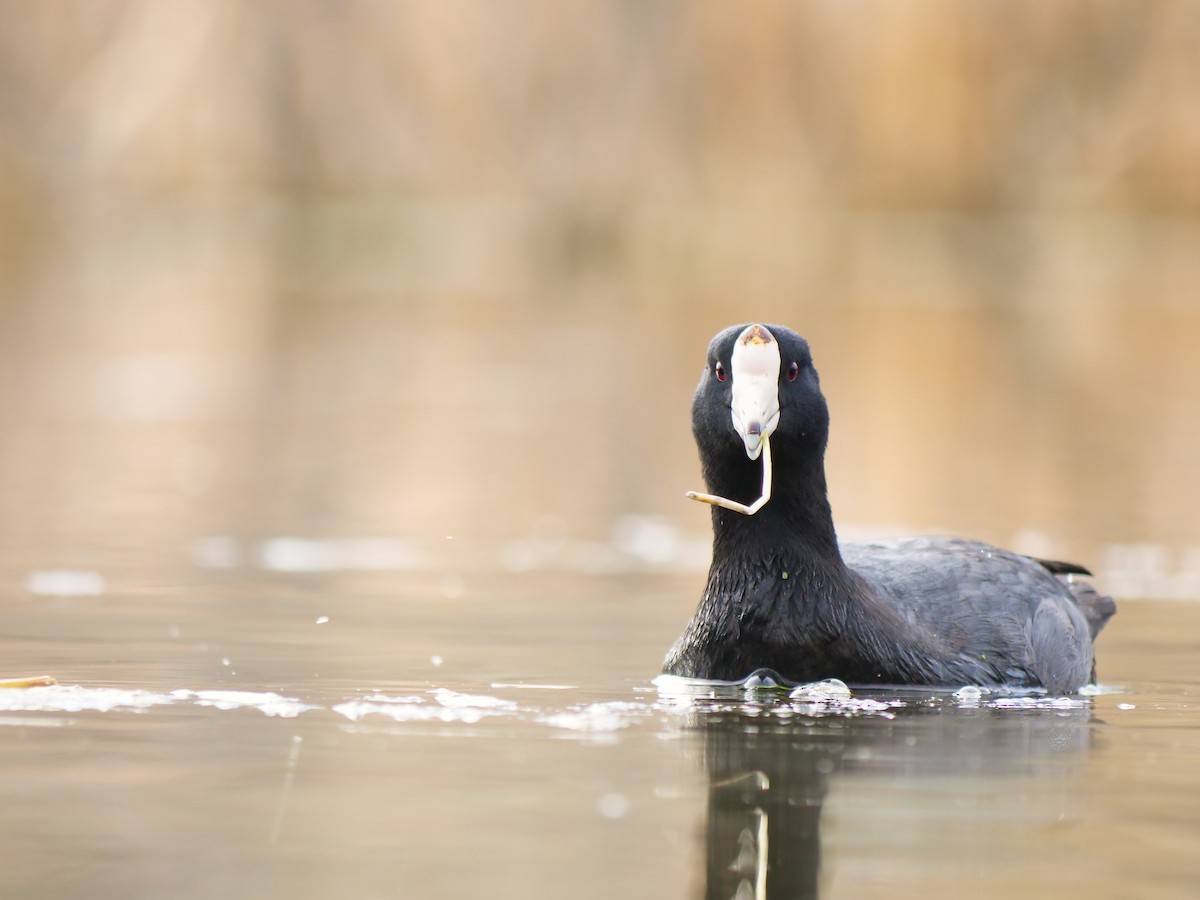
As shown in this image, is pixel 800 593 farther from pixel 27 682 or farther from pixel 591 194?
pixel 591 194

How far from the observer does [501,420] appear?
14.1 m

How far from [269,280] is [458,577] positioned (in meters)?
24.0

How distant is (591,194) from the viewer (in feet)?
123

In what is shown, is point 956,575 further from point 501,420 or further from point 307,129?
point 307,129

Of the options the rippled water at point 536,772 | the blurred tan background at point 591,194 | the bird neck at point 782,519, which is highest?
the blurred tan background at point 591,194

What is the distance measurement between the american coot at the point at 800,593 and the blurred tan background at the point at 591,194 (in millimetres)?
10003

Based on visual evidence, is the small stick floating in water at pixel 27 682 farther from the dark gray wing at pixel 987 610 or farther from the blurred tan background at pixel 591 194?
the blurred tan background at pixel 591 194

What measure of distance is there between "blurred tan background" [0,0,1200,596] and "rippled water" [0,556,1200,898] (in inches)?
398

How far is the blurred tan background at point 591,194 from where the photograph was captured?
19609 millimetres

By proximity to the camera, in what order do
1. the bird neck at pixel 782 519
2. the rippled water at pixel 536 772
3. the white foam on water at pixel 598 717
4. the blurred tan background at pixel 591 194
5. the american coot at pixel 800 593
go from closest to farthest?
the rippled water at pixel 536 772
the white foam on water at pixel 598 717
the american coot at pixel 800 593
the bird neck at pixel 782 519
the blurred tan background at pixel 591 194

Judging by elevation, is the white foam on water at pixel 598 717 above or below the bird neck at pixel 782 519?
below

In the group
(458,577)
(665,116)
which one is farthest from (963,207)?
(458,577)

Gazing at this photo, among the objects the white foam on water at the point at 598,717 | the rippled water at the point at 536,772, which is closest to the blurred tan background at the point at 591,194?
the rippled water at the point at 536,772

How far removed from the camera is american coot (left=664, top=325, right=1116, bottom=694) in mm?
5570
